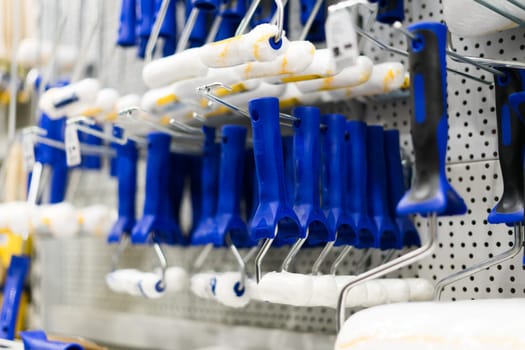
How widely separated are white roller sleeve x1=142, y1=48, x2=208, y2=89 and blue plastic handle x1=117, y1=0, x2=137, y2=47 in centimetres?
23

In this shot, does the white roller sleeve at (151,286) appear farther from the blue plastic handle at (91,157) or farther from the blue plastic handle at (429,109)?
the blue plastic handle at (429,109)

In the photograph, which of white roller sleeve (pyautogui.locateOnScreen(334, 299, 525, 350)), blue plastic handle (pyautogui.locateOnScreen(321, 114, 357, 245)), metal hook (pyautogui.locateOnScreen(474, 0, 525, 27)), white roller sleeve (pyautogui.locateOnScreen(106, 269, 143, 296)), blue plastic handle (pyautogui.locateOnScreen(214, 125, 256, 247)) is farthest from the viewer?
white roller sleeve (pyautogui.locateOnScreen(106, 269, 143, 296))

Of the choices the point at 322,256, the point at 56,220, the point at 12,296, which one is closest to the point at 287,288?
the point at 322,256

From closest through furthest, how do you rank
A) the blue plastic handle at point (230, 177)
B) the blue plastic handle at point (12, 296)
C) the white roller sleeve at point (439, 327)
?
the white roller sleeve at point (439, 327)
the blue plastic handle at point (230, 177)
the blue plastic handle at point (12, 296)

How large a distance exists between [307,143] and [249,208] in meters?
0.25

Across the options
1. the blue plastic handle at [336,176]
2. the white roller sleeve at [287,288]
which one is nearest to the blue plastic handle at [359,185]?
the blue plastic handle at [336,176]

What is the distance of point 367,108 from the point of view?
3.34 ft

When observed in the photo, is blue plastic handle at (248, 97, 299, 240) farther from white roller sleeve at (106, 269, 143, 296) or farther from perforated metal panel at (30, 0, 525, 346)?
white roller sleeve at (106, 269, 143, 296)

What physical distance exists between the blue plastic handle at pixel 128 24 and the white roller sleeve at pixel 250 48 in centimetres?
37

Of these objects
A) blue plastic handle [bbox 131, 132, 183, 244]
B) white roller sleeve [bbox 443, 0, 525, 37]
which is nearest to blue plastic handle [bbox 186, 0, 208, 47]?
blue plastic handle [bbox 131, 132, 183, 244]

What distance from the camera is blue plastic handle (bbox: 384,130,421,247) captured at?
2.85ft

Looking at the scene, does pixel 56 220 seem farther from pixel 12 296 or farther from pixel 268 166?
pixel 268 166

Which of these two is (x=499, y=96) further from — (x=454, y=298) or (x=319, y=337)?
(x=319, y=337)

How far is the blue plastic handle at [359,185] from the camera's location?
2.74 feet
